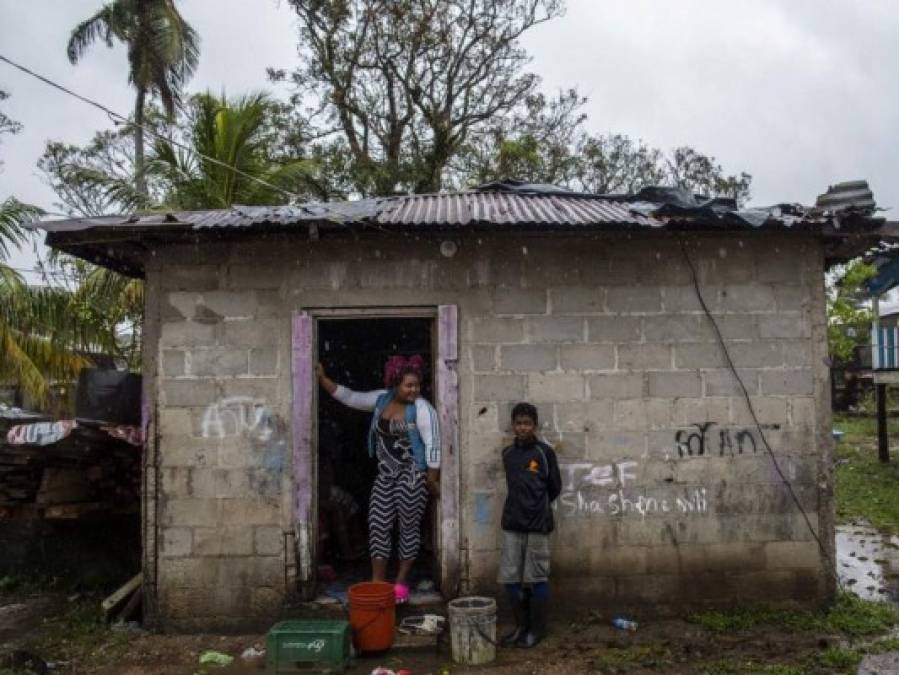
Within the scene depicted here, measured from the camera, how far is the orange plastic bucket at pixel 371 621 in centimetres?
535

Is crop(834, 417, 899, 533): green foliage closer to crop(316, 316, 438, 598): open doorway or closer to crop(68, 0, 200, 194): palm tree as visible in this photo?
crop(316, 316, 438, 598): open doorway

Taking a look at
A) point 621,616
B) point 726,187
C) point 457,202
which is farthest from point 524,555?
point 726,187

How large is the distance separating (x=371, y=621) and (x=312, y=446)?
137cm

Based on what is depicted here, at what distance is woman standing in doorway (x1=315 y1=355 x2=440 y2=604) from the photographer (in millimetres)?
5973

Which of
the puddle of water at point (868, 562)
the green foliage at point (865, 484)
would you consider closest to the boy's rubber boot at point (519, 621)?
the puddle of water at point (868, 562)

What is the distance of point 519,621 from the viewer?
5.53 m

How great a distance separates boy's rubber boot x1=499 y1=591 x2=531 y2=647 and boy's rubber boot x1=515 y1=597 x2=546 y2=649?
0.08 ft

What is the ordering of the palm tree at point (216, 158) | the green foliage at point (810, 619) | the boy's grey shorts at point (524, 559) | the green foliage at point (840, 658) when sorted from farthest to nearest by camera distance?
the palm tree at point (216, 158)
the green foliage at point (810, 619)
the boy's grey shorts at point (524, 559)
the green foliage at point (840, 658)

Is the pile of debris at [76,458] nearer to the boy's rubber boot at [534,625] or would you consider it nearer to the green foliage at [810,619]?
the boy's rubber boot at [534,625]

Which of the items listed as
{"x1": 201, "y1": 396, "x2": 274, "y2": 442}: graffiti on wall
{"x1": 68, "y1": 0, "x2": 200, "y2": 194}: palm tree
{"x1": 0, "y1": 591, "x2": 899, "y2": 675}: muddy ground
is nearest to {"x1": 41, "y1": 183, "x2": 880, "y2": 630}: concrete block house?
{"x1": 201, "y1": 396, "x2": 274, "y2": 442}: graffiti on wall

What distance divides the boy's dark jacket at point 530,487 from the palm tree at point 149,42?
56.9ft

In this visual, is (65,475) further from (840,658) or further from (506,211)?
(840,658)

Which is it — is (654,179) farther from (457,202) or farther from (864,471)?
(457,202)

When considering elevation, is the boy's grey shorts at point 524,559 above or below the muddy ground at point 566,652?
above
